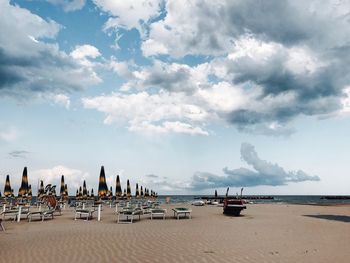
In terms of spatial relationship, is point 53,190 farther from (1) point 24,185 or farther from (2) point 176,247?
(2) point 176,247

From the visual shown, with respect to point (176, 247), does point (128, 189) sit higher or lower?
higher

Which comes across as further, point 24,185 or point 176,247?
point 24,185

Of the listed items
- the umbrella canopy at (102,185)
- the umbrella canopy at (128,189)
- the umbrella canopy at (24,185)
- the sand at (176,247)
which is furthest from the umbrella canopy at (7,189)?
the sand at (176,247)

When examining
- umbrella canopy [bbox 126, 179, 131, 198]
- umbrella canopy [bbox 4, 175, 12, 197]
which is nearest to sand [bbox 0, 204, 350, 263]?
umbrella canopy [bbox 4, 175, 12, 197]

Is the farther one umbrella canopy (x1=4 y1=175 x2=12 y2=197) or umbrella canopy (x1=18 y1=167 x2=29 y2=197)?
umbrella canopy (x1=4 y1=175 x2=12 y2=197)

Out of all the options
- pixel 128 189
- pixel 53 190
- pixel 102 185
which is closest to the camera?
pixel 102 185

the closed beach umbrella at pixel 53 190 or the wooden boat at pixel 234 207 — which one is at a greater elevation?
the closed beach umbrella at pixel 53 190

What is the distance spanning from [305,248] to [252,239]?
257cm

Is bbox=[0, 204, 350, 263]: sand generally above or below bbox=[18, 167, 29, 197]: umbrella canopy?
below

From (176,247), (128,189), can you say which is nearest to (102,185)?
(176,247)

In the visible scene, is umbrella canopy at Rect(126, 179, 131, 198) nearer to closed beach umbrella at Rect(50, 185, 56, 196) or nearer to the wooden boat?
closed beach umbrella at Rect(50, 185, 56, 196)

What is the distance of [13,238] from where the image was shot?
48.9 feet

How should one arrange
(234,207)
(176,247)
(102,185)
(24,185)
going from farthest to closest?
(24,185), (102,185), (234,207), (176,247)

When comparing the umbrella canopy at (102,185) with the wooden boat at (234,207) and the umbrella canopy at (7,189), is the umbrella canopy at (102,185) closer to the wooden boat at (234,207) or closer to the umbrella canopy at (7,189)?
the wooden boat at (234,207)
